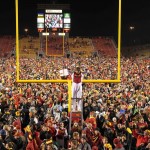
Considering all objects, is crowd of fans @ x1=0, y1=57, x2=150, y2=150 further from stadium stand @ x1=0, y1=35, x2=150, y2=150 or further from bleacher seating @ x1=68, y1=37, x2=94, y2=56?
bleacher seating @ x1=68, y1=37, x2=94, y2=56

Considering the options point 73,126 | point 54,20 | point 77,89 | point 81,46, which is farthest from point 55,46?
point 73,126

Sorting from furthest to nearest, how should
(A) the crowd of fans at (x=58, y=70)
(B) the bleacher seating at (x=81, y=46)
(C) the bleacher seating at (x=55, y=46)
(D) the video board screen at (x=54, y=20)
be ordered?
(B) the bleacher seating at (x=81, y=46) → (C) the bleacher seating at (x=55, y=46) → (D) the video board screen at (x=54, y=20) → (A) the crowd of fans at (x=58, y=70)

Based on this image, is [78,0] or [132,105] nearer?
[132,105]

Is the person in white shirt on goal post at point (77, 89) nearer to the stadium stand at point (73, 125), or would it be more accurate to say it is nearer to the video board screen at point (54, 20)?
the stadium stand at point (73, 125)

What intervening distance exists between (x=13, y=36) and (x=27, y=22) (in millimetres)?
4048

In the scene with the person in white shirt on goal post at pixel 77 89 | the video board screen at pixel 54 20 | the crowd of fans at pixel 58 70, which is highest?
the video board screen at pixel 54 20

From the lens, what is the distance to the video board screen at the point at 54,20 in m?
33.8

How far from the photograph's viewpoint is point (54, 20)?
3381 centimetres

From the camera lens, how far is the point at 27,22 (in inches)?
1788

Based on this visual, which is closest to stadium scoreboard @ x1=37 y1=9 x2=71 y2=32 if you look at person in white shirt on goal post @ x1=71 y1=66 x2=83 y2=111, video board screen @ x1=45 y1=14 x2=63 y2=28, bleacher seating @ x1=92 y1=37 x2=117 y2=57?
video board screen @ x1=45 y1=14 x2=63 y2=28

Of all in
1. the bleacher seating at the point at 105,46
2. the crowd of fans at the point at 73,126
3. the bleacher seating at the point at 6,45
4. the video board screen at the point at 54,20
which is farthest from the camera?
the bleacher seating at the point at 105,46

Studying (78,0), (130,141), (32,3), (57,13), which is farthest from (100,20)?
(130,141)

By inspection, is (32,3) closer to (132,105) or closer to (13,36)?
(13,36)

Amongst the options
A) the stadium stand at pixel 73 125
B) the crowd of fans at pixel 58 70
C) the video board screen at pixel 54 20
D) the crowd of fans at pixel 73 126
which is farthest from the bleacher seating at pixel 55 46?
the crowd of fans at pixel 73 126
